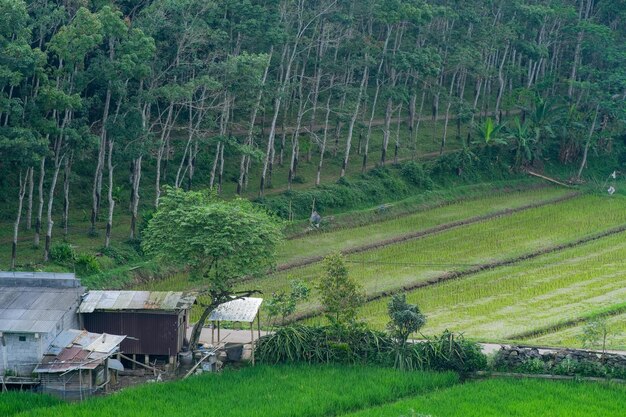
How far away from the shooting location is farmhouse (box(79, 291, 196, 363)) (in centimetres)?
3375

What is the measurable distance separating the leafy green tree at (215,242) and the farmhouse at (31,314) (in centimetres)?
294

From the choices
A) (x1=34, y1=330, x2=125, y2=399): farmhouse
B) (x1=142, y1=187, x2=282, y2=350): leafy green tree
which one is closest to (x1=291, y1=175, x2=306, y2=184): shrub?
(x1=142, y1=187, x2=282, y2=350): leafy green tree

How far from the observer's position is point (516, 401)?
99.6 feet

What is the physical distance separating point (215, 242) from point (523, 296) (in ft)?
43.9

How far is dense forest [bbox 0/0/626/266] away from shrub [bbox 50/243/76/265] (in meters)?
0.83

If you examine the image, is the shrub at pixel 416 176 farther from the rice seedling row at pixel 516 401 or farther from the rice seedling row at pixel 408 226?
the rice seedling row at pixel 516 401

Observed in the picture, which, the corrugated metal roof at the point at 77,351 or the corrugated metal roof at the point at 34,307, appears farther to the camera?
the corrugated metal roof at the point at 34,307

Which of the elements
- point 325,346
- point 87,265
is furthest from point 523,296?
point 87,265

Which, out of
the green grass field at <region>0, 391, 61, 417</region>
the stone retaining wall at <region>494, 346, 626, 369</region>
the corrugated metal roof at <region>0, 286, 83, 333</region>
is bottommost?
the green grass field at <region>0, 391, 61, 417</region>

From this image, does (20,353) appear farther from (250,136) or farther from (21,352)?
(250,136)

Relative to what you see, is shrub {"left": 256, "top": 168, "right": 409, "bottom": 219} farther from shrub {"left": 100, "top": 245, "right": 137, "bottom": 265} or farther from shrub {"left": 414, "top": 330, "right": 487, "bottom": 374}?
shrub {"left": 414, "top": 330, "right": 487, "bottom": 374}

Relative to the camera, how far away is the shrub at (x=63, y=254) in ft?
138

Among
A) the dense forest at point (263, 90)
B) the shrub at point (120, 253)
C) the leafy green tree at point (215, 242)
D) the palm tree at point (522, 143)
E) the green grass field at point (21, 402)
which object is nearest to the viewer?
the green grass field at point (21, 402)

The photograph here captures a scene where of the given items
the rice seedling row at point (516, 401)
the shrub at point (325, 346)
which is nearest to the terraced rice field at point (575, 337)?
the rice seedling row at point (516, 401)
